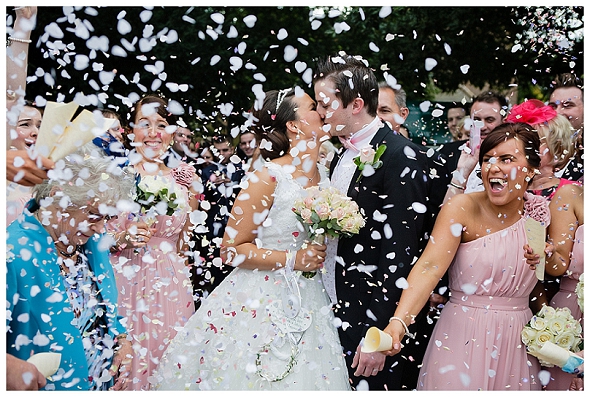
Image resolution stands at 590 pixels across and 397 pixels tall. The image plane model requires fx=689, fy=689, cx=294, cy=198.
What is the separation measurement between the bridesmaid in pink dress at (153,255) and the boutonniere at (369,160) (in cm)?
154

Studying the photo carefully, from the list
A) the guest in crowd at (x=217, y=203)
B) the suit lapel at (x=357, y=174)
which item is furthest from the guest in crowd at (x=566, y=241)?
the guest in crowd at (x=217, y=203)

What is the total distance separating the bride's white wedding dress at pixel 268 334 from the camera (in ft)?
12.1

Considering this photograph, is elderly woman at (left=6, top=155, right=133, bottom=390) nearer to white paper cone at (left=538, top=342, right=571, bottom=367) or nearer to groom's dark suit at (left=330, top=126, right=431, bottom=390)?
groom's dark suit at (left=330, top=126, right=431, bottom=390)

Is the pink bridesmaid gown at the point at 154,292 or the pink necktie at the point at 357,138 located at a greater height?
the pink necktie at the point at 357,138

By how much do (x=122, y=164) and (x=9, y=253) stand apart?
3.17ft

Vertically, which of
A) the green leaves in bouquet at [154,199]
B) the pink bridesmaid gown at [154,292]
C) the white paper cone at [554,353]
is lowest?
the pink bridesmaid gown at [154,292]

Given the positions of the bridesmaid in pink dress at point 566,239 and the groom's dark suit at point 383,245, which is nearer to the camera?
the groom's dark suit at point 383,245

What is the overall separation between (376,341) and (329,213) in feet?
2.36

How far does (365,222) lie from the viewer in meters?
3.64

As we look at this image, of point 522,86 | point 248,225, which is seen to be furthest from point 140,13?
point 248,225

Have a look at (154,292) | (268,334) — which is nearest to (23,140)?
(154,292)

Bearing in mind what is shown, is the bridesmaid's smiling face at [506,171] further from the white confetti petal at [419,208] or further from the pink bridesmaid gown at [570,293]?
the pink bridesmaid gown at [570,293]

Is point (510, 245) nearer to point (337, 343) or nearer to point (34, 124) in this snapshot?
point (337, 343)

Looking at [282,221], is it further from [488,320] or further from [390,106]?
[390,106]
